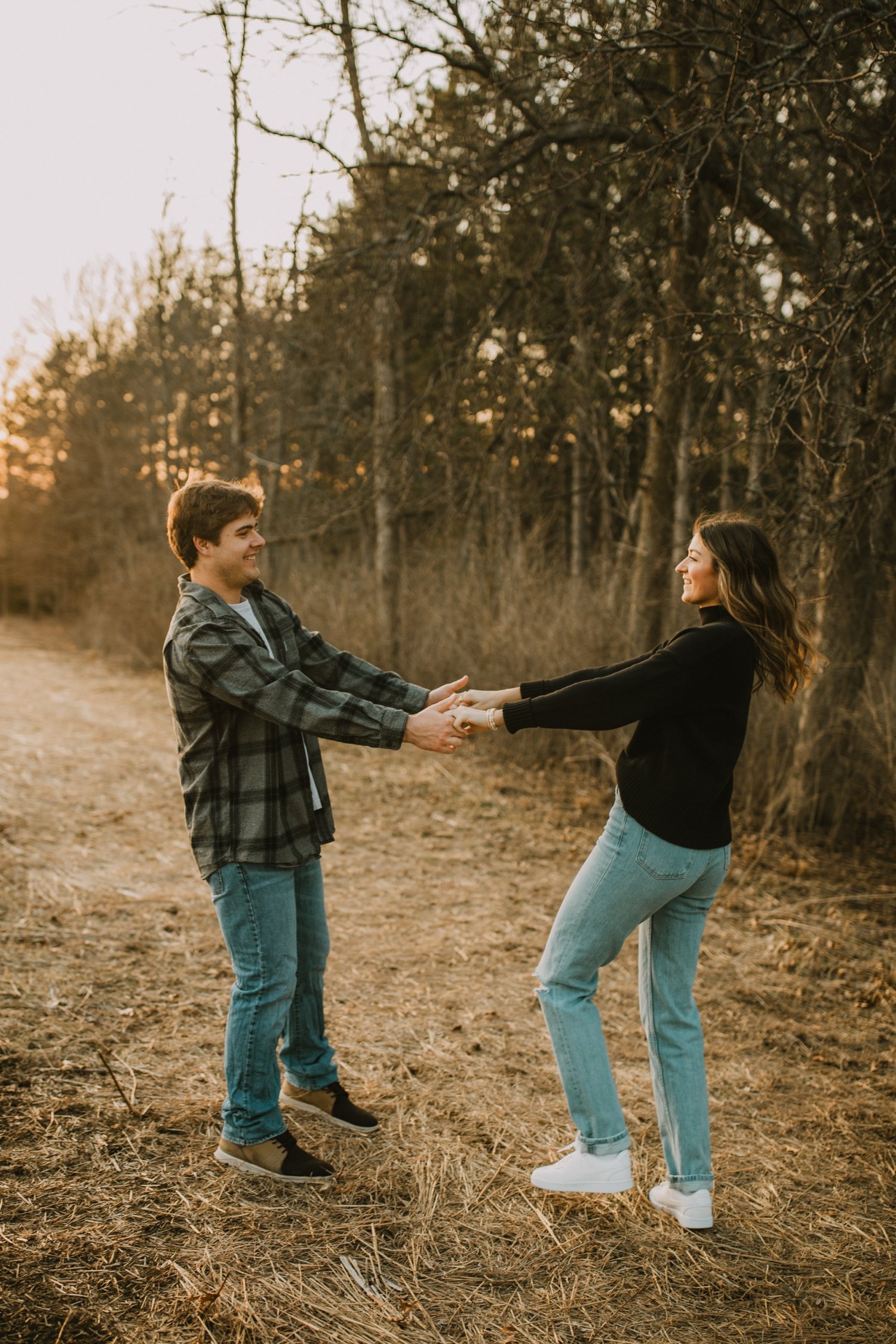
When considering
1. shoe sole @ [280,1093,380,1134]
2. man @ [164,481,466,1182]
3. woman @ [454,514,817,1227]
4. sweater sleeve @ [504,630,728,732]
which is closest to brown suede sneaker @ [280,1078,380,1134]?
shoe sole @ [280,1093,380,1134]

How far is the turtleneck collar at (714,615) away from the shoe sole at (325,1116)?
6.71ft

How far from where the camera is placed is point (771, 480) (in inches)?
363

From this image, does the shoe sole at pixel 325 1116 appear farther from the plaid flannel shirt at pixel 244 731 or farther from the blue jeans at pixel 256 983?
the plaid flannel shirt at pixel 244 731

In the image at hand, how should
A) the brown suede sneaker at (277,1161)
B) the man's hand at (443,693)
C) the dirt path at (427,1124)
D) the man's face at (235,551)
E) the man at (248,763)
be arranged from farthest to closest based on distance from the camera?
the man's hand at (443,693)
the brown suede sneaker at (277,1161)
the man's face at (235,551)
the man at (248,763)
the dirt path at (427,1124)

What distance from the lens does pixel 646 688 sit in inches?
95.3

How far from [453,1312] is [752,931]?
3.61 meters

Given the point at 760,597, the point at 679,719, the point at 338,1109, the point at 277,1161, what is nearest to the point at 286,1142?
the point at 277,1161

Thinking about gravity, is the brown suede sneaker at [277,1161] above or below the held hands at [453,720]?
below

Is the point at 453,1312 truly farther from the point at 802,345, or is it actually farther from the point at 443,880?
the point at 802,345

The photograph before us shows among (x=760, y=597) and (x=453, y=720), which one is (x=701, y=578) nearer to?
(x=760, y=597)

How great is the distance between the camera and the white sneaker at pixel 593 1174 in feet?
8.57

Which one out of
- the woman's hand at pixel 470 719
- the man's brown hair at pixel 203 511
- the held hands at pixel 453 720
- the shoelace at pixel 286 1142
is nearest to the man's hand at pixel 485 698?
the held hands at pixel 453 720

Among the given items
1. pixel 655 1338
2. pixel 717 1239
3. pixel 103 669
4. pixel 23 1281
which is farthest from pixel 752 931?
pixel 103 669

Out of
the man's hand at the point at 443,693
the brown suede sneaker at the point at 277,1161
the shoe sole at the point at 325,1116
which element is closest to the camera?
the brown suede sneaker at the point at 277,1161
